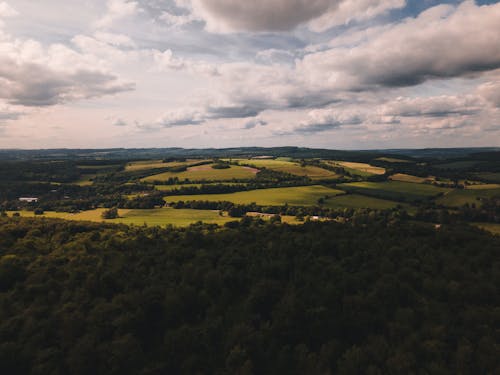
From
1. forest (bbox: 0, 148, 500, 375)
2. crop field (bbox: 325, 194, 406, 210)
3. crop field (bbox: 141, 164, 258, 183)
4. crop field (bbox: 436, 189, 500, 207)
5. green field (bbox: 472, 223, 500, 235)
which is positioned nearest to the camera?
forest (bbox: 0, 148, 500, 375)

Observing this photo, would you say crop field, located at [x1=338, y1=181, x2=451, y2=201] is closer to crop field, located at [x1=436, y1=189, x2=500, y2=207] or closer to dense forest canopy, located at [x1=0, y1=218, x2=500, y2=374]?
crop field, located at [x1=436, y1=189, x2=500, y2=207]

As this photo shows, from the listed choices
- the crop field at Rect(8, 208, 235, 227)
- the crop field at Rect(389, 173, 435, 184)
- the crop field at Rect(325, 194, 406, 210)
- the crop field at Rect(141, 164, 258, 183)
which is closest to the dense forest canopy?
the crop field at Rect(8, 208, 235, 227)

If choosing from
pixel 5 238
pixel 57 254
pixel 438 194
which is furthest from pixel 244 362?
pixel 438 194

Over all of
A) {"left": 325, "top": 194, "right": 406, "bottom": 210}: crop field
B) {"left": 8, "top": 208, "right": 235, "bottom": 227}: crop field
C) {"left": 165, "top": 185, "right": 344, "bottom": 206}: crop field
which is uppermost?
{"left": 165, "top": 185, "right": 344, "bottom": 206}: crop field

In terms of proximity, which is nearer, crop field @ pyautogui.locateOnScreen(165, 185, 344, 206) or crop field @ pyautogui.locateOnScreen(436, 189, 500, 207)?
crop field @ pyautogui.locateOnScreen(436, 189, 500, 207)

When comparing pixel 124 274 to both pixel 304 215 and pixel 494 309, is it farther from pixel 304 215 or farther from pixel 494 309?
pixel 304 215
